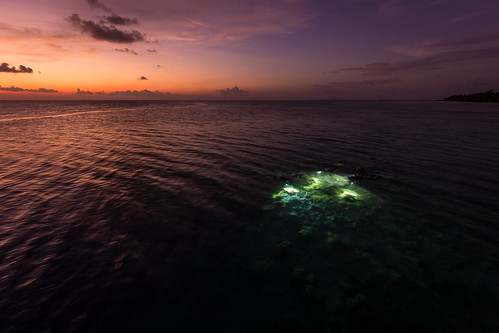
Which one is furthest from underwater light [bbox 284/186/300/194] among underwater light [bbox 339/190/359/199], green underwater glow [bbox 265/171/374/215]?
underwater light [bbox 339/190/359/199]

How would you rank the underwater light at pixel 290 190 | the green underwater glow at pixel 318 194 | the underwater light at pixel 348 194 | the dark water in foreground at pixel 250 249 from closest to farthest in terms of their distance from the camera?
the dark water in foreground at pixel 250 249
the green underwater glow at pixel 318 194
the underwater light at pixel 348 194
the underwater light at pixel 290 190

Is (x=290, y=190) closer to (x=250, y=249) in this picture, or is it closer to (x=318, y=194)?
(x=318, y=194)

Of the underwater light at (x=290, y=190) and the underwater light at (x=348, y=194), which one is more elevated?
the underwater light at (x=348, y=194)

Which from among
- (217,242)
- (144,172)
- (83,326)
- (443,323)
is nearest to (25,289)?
(83,326)

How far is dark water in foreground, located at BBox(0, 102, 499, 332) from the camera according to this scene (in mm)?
7441

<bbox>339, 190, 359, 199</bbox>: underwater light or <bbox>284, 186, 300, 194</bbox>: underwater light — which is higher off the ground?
<bbox>339, 190, 359, 199</bbox>: underwater light

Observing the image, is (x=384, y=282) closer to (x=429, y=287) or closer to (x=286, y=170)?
(x=429, y=287)

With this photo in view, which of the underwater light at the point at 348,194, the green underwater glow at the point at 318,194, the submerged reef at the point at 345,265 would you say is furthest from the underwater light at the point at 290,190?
the underwater light at the point at 348,194

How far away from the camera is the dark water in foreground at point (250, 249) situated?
744 centimetres

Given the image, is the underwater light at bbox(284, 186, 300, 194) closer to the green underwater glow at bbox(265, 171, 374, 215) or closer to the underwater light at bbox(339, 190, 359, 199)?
the green underwater glow at bbox(265, 171, 374, 215)

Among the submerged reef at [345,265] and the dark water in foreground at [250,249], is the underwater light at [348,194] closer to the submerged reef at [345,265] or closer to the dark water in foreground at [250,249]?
the dark water in foreground at [250,249]

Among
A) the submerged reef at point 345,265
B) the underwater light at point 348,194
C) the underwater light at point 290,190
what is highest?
the underwater light at point 348,194

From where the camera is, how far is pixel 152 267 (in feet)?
31.2

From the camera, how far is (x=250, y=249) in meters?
10.7
